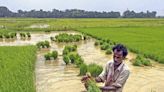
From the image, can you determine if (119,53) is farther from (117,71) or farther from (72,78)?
(72,78)

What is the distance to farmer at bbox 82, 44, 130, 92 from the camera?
417 cm

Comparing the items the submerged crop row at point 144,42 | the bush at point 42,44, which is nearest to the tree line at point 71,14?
the submerged crop row at point 144,42

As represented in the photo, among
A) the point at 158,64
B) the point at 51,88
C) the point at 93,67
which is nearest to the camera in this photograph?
the point at 51,88

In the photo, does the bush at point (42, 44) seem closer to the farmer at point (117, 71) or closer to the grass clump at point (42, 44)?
the grass clump at point (42, 44)

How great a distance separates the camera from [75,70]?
13.9 meters

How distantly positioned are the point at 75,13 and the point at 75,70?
11038cm

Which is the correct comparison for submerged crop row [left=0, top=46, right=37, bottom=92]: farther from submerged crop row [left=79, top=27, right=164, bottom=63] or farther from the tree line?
the tree line

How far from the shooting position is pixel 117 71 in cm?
429

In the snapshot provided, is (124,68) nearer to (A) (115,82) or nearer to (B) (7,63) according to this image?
(A) (115,82)

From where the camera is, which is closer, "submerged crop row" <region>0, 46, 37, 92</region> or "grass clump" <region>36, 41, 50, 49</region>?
"submerged crop row" <region>0, 46, 37, 92</region>

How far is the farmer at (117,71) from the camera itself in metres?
4.17

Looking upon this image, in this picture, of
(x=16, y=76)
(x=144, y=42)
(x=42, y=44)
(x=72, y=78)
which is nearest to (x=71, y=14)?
(x=144, y=42)

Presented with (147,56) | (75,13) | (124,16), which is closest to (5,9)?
(75,13)

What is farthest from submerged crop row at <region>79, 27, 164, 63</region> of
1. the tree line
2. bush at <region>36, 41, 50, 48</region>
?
the tree line
